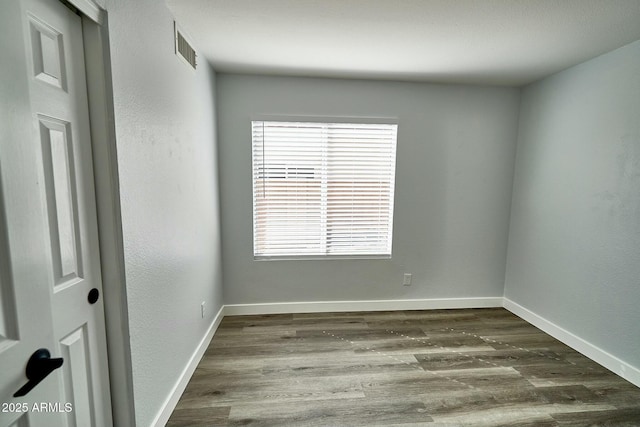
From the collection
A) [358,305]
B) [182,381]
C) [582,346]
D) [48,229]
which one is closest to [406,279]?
[358,305]

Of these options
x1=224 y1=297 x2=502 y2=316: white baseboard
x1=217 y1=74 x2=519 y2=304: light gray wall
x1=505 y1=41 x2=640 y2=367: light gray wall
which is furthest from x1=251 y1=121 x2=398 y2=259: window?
x1=505 y1=41 x2=640 y2=367: light gray wall

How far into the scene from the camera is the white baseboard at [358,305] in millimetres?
2807

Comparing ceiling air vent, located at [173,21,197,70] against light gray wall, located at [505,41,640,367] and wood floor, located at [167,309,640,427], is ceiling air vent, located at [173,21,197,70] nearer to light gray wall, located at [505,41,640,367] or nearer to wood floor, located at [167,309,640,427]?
wood floor, located at [167,309,640,427]

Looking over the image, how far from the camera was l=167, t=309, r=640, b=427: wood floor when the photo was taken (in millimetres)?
1601

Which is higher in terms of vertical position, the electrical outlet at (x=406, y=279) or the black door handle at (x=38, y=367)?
the black door handle at (x=38, y=367)

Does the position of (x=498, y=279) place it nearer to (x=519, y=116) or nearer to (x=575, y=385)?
(x=575, y=385)

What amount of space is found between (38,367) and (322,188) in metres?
2.29

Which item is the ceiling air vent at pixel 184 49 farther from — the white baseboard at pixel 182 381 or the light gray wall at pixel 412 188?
the white baseboard at pixel 182 381

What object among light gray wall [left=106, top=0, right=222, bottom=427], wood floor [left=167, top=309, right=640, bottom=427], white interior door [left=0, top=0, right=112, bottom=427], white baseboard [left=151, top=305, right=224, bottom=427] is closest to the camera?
white interior door [left=0, top=0, right=112, bottom=427]

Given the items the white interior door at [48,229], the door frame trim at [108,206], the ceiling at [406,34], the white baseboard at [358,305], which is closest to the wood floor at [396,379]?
the white baseboard at [358,305]

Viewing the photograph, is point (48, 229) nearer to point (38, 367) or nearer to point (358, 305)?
point (38, 367)

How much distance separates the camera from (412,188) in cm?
281

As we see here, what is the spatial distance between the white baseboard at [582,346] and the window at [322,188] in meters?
1.59

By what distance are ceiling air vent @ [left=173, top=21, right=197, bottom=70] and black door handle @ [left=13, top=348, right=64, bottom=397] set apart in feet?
5.67
